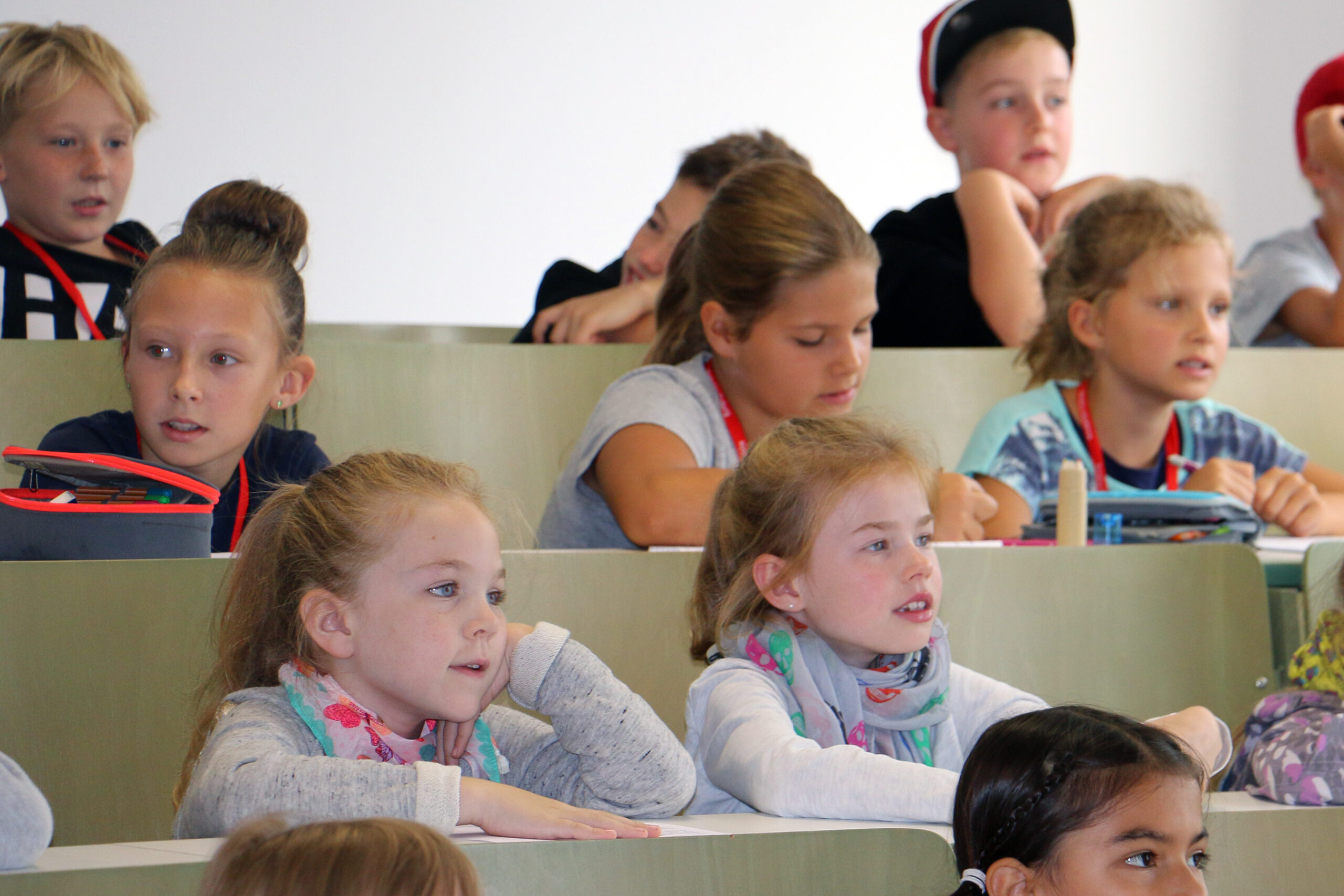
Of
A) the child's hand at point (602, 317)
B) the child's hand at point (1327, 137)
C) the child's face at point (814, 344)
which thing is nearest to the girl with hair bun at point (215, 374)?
the child's face at point (814, 344)

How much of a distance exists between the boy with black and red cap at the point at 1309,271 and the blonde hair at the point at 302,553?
230 cm

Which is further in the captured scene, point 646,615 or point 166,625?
point 646,615

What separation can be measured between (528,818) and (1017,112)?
7.80 feet

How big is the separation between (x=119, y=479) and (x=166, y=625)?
0.64 ft

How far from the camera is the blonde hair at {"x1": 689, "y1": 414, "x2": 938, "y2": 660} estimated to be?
1453 millimetres

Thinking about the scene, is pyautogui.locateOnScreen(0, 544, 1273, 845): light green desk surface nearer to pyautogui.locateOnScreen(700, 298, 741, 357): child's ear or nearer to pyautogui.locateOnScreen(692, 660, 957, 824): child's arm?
pyautogui.locateOnScreen(692, 660, 957, 824): child's arm

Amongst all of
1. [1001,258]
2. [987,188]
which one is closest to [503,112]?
[987,188]

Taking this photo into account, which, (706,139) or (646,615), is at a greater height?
(706,139)

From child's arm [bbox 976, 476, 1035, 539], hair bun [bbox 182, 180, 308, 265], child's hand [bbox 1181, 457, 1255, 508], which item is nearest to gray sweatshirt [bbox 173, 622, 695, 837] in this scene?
hair bun [bbox 182, 180, 308, 265]

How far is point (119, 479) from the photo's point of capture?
4.86 feet

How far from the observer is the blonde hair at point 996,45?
300 centimetres

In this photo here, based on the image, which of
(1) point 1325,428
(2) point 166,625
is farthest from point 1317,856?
(1) point 1325,428

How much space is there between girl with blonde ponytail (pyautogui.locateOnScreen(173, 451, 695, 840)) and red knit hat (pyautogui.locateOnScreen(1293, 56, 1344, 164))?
105 inches

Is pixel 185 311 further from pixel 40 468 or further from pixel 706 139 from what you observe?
pixel 706 139
